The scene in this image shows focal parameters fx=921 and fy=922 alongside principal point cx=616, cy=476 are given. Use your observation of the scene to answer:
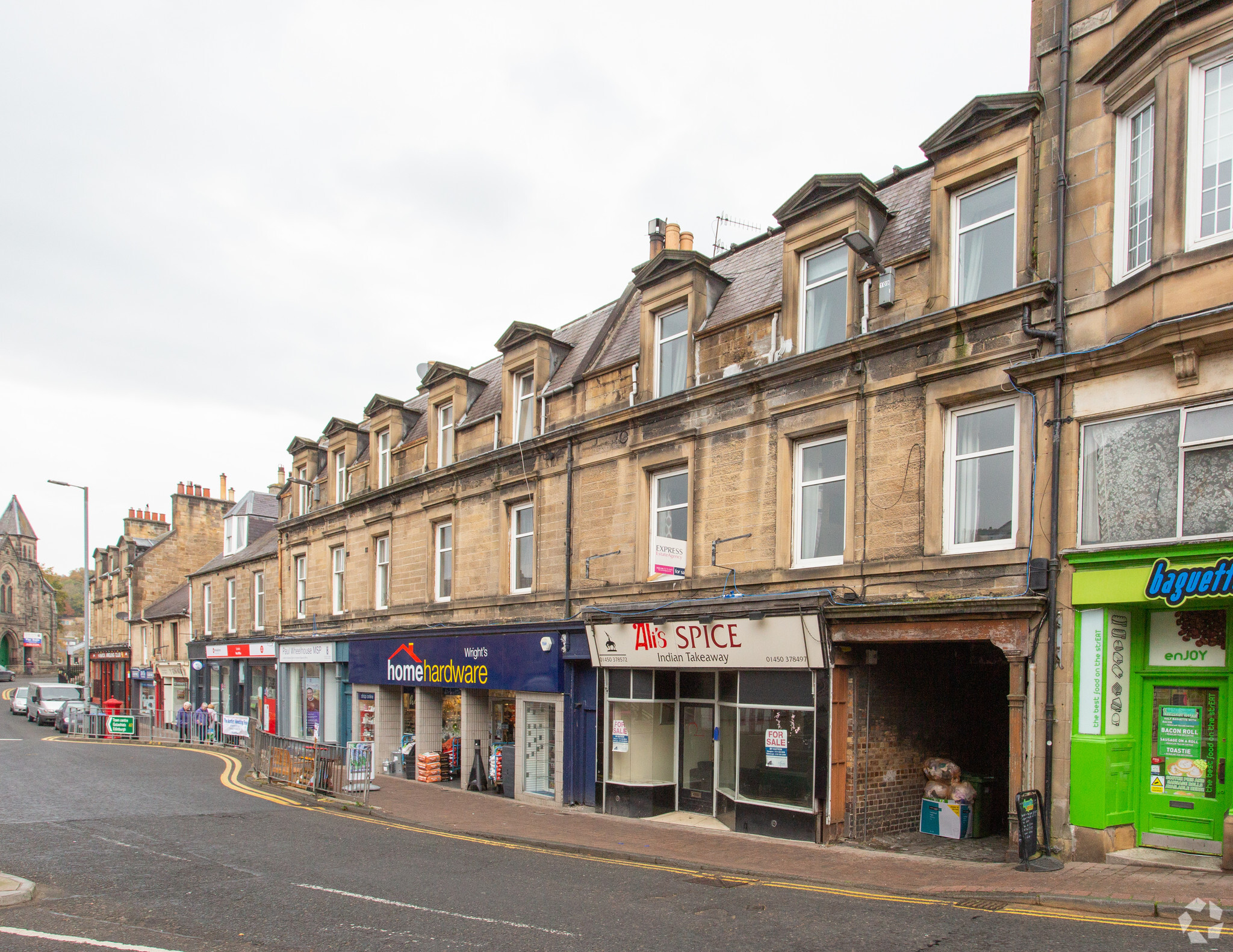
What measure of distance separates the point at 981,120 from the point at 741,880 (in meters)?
9.86

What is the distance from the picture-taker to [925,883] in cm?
988

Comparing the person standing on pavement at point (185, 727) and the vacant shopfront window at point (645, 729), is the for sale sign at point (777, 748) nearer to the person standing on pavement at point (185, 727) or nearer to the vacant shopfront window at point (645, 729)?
the vacant shopfront window at point (645, 729)

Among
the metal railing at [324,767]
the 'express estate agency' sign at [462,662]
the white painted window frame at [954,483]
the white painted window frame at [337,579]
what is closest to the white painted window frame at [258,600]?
the white painted window frame at [337,579]

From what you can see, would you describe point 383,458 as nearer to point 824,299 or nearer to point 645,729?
point 645,729

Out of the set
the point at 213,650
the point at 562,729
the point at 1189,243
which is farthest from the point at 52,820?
the point at 213,650

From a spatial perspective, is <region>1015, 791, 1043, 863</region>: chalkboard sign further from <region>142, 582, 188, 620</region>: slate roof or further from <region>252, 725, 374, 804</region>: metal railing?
<region>142, 582, 188, 620</region>: slate roof

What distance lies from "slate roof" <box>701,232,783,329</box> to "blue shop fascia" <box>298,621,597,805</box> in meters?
6.34

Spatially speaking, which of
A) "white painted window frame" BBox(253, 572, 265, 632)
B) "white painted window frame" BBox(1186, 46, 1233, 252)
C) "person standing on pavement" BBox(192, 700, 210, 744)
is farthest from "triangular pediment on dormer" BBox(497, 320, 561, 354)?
"person standing on pavement" BBox(192, 700, 210, 744)

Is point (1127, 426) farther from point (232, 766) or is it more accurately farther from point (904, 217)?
point (232, 766)

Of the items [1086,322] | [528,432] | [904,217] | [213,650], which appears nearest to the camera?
[1086,322]

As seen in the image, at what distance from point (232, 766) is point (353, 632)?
14.8 feet

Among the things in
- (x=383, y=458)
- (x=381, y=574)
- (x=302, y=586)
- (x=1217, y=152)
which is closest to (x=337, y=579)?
(x=302, y=586)

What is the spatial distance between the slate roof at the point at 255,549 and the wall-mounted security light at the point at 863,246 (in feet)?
83.8

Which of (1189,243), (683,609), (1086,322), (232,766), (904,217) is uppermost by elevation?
(904,217)
